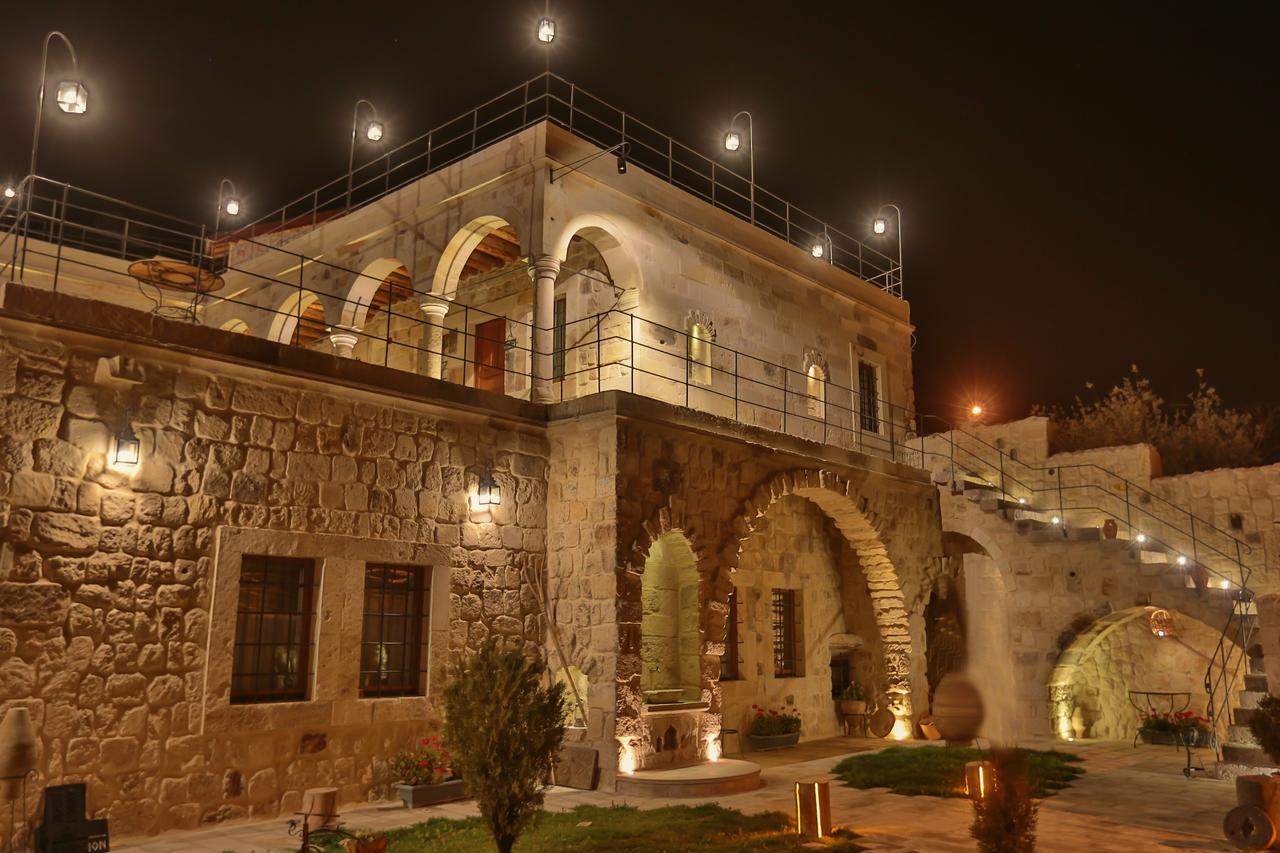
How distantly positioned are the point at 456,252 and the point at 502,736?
28.0 ft

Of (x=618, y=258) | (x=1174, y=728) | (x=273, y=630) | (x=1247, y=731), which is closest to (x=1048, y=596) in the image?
(x=1174, y=728)

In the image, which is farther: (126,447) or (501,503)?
(501,503)

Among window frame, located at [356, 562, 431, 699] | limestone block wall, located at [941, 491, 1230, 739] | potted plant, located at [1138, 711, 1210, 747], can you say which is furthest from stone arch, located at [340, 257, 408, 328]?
potted plant, located at [1138, 711, 1210, 747]

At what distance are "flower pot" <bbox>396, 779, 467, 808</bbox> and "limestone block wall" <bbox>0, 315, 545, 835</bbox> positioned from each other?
39cm

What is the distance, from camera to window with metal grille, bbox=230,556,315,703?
8.45 metres

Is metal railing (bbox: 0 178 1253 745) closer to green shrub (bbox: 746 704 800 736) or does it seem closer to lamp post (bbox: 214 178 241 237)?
lamp post (bbox: 214 178 241 237)

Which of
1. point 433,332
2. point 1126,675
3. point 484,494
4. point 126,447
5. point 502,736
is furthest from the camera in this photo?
point 1126,675

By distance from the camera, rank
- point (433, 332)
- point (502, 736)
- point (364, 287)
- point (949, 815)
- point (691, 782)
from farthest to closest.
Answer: point (364, 287) < point (433, 332) < point (691, 782) < point (949, 815) < point (502, 736)

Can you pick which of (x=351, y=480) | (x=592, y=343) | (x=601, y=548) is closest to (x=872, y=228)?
(x=592, y=343)

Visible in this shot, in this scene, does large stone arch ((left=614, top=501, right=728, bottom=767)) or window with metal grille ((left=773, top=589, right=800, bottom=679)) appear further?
window with metal grille ((left=773, top=589, right=800, bottom=679))

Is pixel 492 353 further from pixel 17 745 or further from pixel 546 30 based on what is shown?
pixel 17 745

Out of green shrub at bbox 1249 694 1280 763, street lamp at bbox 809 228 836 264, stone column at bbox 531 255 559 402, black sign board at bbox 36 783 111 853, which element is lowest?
black sign board at bbox 36 783 111 853

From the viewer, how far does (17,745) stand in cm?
621

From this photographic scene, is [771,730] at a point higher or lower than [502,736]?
lower
